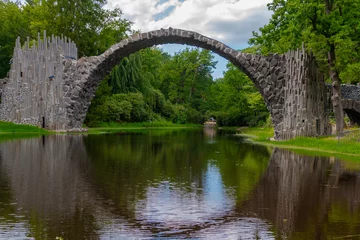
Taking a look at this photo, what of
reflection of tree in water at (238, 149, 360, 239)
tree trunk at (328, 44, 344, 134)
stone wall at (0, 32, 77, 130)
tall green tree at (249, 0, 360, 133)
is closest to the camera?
reflection of tree in water at (238, 149, 360, 239)

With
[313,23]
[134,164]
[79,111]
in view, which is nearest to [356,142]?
[313,23]

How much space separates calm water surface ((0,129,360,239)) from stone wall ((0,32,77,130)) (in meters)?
21.6

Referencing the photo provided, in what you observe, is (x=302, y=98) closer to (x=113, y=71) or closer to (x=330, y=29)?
(x=330, y=29)

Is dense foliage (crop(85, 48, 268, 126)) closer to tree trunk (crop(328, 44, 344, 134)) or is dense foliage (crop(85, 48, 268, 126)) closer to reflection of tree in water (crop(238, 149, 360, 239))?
tree trunk (crop(328, 44, 344, 134))

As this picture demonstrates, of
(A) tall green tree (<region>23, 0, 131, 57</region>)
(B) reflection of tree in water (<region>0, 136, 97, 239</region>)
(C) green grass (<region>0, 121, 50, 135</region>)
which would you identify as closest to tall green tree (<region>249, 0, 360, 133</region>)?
(B) reflection of tree in water (<region>0, 136, 97, 239</region>)

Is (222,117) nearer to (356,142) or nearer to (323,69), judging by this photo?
(323,69)

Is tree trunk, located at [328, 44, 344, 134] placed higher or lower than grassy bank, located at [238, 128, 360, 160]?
higher

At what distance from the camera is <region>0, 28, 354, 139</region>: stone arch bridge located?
26297mm

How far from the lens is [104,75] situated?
117ft

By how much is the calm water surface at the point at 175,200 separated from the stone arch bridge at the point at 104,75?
40.2ft

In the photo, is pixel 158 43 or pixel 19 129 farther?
pixel 19 129

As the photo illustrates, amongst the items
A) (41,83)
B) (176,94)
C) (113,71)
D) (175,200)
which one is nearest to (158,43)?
(41,83)

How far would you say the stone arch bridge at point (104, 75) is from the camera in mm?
26297

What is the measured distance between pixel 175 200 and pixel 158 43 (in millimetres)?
25259
